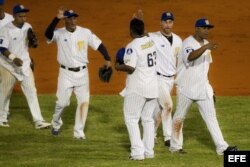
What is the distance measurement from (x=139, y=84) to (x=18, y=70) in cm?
352

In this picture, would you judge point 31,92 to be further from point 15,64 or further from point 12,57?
point 12,57

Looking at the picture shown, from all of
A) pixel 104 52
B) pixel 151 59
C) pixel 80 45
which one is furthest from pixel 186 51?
pixel 80 45

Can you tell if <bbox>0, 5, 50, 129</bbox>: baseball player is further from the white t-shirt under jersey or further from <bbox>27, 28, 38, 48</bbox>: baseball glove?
the white t-shirt under jersey

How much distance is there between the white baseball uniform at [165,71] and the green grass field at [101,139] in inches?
19.0

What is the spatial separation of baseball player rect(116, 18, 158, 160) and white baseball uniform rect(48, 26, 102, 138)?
6.48ft

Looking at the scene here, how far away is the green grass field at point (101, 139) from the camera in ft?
45.7

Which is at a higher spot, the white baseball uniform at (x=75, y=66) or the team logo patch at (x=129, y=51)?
the team logo patch at (x=129, y=51)

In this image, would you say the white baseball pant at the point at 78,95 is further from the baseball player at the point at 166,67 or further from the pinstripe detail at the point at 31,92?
the baseball player at the point at 166,67

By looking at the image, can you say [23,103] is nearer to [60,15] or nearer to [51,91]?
[51,91]

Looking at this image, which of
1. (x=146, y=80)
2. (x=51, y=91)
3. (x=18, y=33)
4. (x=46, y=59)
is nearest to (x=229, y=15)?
(x=46, y=59)

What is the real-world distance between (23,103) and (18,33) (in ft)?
9.30

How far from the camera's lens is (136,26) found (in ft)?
45.1

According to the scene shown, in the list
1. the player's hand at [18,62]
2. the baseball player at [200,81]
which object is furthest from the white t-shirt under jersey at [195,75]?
the player's hand at [18,62]

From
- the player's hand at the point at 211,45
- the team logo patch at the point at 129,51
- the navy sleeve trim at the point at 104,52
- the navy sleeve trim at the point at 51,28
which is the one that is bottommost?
the navy sleeve trim at the point at 104,52
